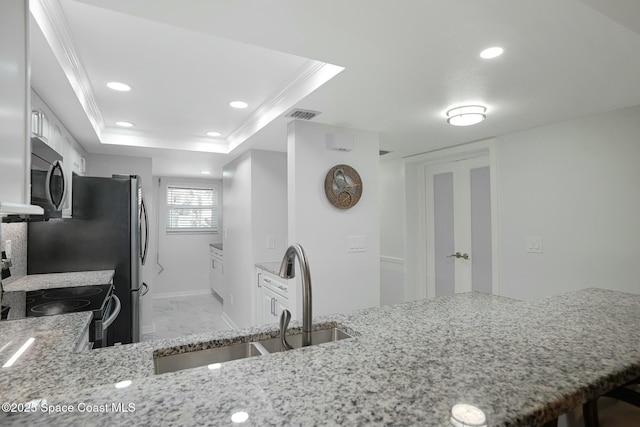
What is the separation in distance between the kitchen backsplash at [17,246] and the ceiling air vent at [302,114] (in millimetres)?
2087

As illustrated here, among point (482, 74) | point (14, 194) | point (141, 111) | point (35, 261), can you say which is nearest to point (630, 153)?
point (482, 74)

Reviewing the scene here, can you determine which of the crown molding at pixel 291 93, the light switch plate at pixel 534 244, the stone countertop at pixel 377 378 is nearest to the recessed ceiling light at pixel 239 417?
the stone countertop at pixel 377 378

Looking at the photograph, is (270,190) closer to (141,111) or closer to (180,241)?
(141,111)

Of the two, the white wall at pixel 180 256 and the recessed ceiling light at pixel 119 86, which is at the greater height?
the recessed ceiling light at pixel 119 86

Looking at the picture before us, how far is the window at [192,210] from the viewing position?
20.0ft

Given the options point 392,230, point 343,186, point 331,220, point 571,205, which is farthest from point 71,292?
point 571,205

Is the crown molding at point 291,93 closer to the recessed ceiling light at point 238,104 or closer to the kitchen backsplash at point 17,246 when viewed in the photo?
the recessed ceiling light at point 238,104

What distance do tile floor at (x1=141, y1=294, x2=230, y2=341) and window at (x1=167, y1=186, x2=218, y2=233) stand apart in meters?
1.25

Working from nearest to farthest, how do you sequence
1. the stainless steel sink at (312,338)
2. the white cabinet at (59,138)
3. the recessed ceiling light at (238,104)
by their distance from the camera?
the stainless steel sink at (312,338) → the white cabinet at (59,138) → the recessed ceiling light at (238,104)

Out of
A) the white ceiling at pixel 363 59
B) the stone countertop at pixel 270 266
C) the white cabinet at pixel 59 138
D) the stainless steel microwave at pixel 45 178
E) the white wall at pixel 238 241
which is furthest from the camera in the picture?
the white wall at pixel 238 241

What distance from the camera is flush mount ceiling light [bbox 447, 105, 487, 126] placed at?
93.6 inches

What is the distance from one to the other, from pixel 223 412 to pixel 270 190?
3287mm

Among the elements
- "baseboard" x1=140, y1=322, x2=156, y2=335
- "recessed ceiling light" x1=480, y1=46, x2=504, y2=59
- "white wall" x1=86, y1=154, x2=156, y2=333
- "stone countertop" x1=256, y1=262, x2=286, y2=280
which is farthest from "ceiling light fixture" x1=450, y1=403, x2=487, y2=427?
"baseboard" x1=140, y1=322, x2=156, y2=335

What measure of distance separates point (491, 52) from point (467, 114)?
815 millimetres
